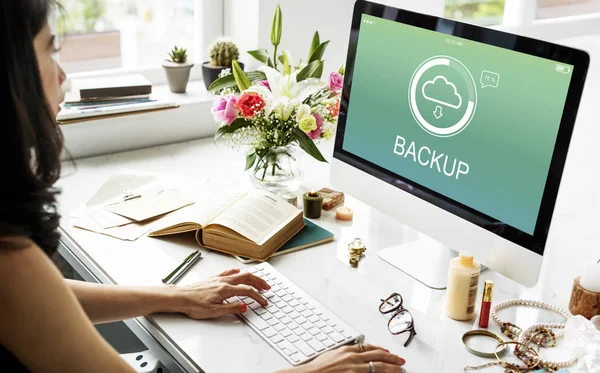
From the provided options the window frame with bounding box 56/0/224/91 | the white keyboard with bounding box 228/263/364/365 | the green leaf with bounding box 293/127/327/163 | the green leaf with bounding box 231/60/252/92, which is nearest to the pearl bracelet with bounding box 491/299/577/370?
the white keyboard with bounding box 228/263/364/365

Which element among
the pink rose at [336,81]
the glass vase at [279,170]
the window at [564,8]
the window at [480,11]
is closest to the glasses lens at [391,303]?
the glass vase at [279,170]

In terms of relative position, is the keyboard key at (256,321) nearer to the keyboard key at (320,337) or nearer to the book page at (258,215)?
the keyboard key at (320,337)

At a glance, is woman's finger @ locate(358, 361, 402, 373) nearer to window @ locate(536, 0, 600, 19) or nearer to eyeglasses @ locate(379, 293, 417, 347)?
eyeglasses @ locate(379, 293, 417, 347)

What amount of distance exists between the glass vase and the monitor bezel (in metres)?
0.17

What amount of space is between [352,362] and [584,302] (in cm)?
46

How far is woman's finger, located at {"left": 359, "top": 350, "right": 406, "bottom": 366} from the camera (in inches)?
46.1

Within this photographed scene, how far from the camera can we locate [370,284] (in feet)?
4.75

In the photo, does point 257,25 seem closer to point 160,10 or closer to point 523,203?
point 160,10

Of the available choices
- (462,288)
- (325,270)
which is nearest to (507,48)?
(462,288)

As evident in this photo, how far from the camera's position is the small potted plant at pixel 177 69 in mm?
2334

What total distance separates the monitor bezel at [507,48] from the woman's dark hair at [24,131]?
27.5 inches

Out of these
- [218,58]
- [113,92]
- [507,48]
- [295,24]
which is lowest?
[113,92]

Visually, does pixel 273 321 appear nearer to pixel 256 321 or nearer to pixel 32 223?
pixel 256 321

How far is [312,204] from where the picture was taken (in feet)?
5.66
